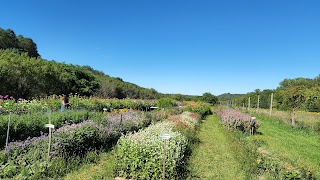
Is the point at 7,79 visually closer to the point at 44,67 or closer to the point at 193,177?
the point at 44,67

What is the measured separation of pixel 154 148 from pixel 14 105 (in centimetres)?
760

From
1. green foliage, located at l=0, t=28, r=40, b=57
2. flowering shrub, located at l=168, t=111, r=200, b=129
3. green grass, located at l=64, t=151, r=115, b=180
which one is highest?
green foliage, located at l=0, t=28, r=40, b=57

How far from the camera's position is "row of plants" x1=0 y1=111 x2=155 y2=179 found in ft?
16.4

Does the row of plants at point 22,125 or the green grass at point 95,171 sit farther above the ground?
the row of plants at point 22,125

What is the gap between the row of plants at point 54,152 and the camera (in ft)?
16.4

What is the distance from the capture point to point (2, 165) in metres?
5.07

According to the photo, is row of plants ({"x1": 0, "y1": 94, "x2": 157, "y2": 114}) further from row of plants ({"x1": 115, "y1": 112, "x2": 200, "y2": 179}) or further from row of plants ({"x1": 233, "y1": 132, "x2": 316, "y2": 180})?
row of plants ({"x1": 233, "y1": 132, "x2": 316, "y2": 180})

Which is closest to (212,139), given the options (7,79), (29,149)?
(29,149)

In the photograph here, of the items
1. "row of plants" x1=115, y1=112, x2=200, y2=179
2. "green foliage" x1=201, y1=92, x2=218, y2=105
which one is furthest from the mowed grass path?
"green foliage" x1=201, y1=92, x2=218, y2=105

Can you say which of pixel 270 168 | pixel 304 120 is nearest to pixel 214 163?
pixel 270 168

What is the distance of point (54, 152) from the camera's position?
5660 mm

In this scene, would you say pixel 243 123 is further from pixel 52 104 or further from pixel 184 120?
pixel 52 104

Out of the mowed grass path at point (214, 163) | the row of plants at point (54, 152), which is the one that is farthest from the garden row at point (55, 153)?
the mowed grass path at point (214, 163)

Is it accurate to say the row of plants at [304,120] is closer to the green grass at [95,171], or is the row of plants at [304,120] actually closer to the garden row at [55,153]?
the garden row at [55,153]
